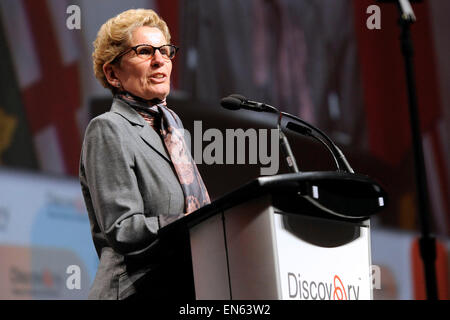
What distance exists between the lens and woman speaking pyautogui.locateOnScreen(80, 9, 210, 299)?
1.64 m

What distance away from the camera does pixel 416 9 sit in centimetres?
512

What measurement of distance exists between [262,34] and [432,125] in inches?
69.5

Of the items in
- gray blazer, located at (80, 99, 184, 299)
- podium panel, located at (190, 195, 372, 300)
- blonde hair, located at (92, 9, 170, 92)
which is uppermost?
blonde hair, located at (92, 9, 170, 92)

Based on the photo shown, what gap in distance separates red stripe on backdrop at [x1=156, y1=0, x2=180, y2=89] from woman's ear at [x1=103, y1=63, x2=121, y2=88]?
1.63 meters

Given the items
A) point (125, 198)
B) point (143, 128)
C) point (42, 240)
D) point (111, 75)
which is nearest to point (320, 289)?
point (125, 198)

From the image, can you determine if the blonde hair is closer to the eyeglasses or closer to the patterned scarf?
the eyeglasses

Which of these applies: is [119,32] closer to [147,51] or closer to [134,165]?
[147,51]

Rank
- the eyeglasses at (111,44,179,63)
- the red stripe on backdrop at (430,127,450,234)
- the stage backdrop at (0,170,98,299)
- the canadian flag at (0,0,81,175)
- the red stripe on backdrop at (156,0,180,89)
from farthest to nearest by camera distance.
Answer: the red stripe on backdrop at (430,127,450,234) → the red stripe on backdrop at (156,0,180,89) → the canadian flag at (0,0,81,175) → the stage backdrop at (0,170,98,299) → the eyeglasses at (111,44,179,63)

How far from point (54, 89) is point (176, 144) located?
161 centimetres

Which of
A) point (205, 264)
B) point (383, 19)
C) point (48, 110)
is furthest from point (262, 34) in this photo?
point (205, 264)

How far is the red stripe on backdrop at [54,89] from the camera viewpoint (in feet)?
10.6

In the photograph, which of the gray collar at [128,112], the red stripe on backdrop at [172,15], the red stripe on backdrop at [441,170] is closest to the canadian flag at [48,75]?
the red stripe on backdrop at [172,15]

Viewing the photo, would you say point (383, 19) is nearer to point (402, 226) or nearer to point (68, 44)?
point (402, 226)

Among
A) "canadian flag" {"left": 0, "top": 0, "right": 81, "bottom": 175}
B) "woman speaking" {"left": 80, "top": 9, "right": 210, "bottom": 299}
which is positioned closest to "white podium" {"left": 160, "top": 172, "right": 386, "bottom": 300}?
"woman speaking" {"left": 80, "top": 9, "right": 210, "bottom": 299}
